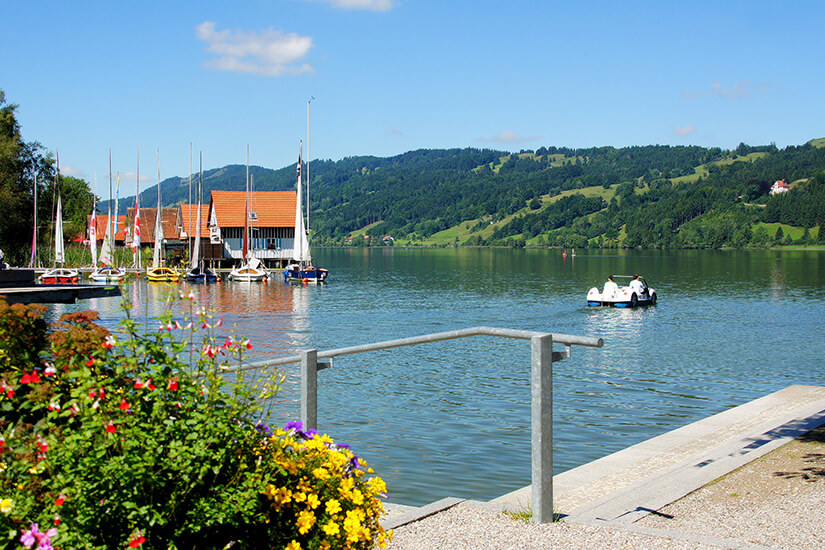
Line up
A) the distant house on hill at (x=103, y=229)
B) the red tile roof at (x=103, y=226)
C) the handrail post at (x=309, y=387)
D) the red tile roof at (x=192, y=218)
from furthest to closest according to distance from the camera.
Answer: the distant house on hill at (x=103, y=229) < the red tile roof at (x=103, y=226) < the red tile roof at (x=192, y=218) < the handrail post at (x=309, y=387)

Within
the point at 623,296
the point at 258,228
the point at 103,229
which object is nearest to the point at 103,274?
the point at 258,228

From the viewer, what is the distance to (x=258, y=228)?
95.2 metres

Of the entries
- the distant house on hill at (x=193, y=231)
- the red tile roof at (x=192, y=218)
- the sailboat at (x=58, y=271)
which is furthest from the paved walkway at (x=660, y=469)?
the red tile roof at (x=192, y=218)

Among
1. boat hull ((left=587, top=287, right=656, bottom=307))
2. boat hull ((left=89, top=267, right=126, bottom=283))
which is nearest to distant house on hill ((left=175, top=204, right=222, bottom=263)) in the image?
boat hull ((left=89, top=267, right=126, bottom=283))

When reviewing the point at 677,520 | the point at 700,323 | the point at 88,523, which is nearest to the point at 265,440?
the point at 88,523

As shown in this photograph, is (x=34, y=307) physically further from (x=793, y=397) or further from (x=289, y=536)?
(x=793, y=397)

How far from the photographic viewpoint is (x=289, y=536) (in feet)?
13.5

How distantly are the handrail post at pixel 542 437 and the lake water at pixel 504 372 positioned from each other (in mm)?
3325

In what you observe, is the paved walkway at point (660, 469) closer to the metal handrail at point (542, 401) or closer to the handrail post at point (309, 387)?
the metal handrail at point (542, 401)

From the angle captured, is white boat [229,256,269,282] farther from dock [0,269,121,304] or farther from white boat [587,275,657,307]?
dock [0,269,121,304]

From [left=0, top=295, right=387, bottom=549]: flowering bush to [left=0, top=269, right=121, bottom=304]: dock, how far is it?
67.8 feet

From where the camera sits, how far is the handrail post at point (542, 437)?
5.88 m

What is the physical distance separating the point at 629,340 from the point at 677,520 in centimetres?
2708

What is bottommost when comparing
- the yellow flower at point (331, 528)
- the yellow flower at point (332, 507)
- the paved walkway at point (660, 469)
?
the paved walkway at point (660, 469)
